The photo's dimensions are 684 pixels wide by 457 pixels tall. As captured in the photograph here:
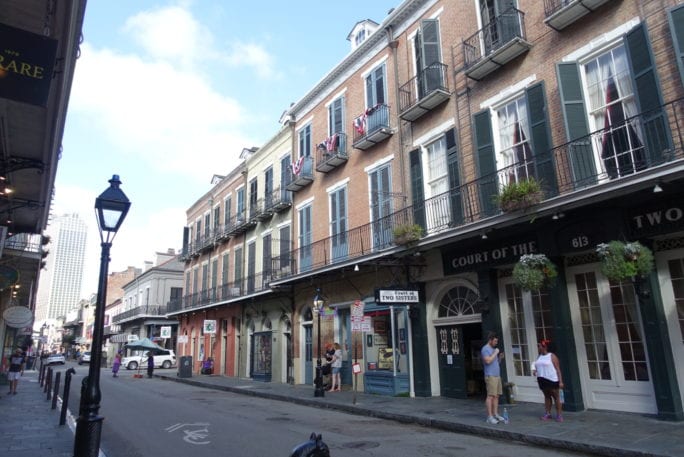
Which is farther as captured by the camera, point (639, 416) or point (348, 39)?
point (348, 39)

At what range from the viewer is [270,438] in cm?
884

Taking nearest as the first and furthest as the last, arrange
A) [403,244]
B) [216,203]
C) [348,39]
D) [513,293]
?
[513,293], [403,244], [348,39], [216,203]

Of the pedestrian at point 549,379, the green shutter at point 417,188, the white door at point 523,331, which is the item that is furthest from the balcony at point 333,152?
the pedestrian at point 549,379

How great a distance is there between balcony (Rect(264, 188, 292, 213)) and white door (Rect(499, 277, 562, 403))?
12.4m

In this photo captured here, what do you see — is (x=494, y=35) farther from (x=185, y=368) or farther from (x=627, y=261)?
(x=185, y=368)

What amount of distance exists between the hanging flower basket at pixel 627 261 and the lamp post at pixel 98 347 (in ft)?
25.8

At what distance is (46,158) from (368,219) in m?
10.1

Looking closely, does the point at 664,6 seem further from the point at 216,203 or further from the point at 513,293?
the point at 216,203

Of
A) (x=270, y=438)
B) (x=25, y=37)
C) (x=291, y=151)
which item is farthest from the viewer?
(x=291, y=151)

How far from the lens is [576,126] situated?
34.3 feet

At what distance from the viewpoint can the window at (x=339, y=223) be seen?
59.0ft

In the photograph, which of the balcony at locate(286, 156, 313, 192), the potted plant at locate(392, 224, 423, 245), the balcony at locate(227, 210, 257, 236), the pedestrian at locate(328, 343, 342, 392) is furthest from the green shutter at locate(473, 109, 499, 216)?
the balcony at locate(227, 210, 257, 236)

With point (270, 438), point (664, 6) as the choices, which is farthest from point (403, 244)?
point (664, 6)

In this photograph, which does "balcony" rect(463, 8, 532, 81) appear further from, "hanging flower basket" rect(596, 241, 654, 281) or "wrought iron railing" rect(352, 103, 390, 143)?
"hanging flower basket" rect(596, 241, 654, 281)
